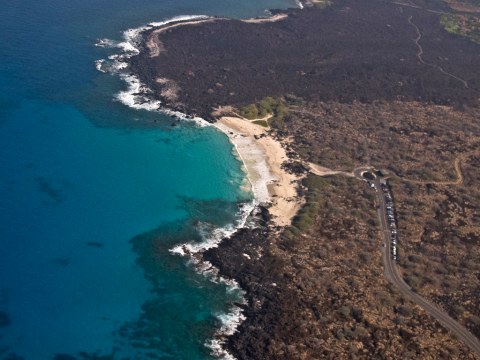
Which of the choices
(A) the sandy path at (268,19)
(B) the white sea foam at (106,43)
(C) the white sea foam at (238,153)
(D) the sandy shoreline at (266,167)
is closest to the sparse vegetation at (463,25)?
(A) the sandy path at (268,19)

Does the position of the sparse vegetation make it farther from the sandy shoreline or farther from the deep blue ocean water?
the deep blue ocean water

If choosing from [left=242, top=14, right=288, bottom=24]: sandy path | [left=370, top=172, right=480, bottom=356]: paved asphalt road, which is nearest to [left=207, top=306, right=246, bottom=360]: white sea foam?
[left=370, top=172, right=480, bottom=356]: paved asphalt road

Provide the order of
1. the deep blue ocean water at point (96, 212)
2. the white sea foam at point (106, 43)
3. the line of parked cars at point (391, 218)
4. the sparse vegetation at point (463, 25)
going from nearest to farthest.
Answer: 1. the deep blue ocean water at point (96, 212)
2. the line of parked cars at point (391, 218)
3. the white sea foam at point (106, 43)
4. the sparse vegetation at point (463, 25)

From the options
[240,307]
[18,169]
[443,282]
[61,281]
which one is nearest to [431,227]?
[443,282]

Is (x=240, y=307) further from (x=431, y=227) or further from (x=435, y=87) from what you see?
(x=435, y=87)

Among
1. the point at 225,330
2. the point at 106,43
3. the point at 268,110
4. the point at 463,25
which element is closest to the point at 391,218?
the point at 225,330

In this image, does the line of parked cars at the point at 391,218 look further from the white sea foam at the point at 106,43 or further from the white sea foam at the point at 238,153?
the white sea foam at the point at 106,43

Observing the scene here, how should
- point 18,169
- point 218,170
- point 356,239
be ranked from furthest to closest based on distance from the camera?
point 218,170
point 18,169
point 356,239
